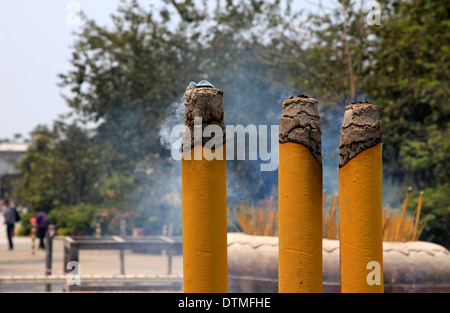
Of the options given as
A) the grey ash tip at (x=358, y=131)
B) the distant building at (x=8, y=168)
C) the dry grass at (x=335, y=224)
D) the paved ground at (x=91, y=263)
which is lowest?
the paved ground at (x=91, y=263)

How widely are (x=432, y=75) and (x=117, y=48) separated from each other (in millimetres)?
10451

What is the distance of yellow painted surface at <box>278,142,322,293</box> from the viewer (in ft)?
12.8

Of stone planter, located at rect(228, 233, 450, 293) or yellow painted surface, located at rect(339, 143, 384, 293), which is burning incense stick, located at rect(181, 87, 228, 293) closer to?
yellow painted surface, located at rect(339, 143, 384, 293)

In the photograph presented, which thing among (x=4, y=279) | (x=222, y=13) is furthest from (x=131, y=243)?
(x=222, y=13)

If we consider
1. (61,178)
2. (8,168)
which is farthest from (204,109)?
(8,168)

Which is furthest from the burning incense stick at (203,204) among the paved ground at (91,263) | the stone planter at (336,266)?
the paved ground at (91,263)

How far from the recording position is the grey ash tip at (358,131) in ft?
13.1

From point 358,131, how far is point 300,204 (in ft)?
2.00

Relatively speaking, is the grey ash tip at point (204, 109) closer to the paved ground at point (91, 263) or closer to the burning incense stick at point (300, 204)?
the burning incense stick at point (300, 204)

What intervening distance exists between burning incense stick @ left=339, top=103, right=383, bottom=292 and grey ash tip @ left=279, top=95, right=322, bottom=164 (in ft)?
0.66

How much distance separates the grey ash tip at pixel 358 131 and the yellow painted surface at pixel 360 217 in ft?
0.13

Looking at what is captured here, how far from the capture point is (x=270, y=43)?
69.1 ft

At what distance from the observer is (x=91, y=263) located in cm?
1600

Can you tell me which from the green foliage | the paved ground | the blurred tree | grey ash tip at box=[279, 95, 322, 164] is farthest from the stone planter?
the blurred tree
